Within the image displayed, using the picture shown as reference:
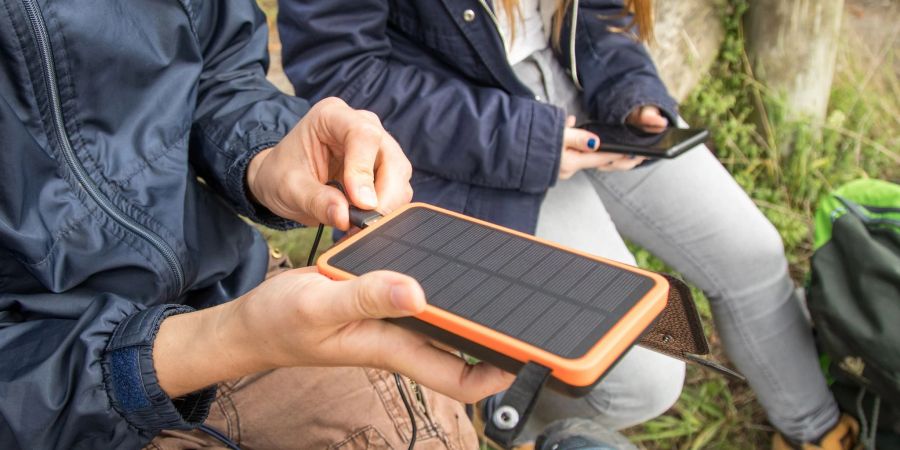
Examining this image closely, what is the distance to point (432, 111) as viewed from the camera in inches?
60.7

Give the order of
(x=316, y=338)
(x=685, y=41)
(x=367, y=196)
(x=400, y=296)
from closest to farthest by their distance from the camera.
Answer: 1. (x=400, y=296)
2. (x=316, y=338)
3. (x=367, y=196)
4. (x=685, y=41)

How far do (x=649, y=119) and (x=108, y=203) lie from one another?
1241 millimetres

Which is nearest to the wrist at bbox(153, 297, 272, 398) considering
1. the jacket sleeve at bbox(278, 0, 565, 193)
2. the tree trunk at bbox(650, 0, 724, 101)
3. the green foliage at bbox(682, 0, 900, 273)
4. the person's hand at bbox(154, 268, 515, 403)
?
the person's hand at bbox(154, 268, 515, 403)

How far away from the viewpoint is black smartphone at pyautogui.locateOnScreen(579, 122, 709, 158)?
1.54 metres

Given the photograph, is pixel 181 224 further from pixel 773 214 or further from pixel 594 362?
pixel 773 214

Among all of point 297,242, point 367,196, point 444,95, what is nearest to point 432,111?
point 444,95

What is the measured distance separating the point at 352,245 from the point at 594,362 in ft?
1.28

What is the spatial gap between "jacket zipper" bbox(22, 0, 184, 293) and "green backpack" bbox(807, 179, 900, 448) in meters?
1.51

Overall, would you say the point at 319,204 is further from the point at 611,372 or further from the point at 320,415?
the point at 611,372

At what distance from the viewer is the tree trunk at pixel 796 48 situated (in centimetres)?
262

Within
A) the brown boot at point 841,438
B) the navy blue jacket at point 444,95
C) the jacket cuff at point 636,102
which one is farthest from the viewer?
the brown boot at point 841,438

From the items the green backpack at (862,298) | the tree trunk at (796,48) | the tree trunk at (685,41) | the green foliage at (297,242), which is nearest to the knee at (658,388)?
the green backpack at (862,298)

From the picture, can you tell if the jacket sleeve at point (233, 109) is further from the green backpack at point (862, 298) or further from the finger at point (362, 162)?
the green backpack at point (862, 298)

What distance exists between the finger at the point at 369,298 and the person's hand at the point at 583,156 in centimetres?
86
